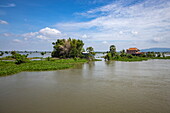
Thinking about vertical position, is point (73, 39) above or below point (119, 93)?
above

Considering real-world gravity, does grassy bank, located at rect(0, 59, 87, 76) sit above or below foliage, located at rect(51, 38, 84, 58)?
below

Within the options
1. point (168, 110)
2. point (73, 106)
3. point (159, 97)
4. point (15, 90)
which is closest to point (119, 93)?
point (159, 97)

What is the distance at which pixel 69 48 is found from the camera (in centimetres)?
4381

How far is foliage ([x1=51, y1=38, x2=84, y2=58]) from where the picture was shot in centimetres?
4294

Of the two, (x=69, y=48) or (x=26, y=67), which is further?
(x=69, y=48)

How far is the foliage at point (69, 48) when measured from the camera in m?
42.9

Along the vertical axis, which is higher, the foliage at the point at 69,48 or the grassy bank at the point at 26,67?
the foliage at the point at 69,48

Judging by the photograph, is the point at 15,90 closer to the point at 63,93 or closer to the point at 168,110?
the point at 63,93

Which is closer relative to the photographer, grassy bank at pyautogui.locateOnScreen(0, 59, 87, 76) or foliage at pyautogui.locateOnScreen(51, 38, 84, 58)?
grassy bank at pyautogui.locateOnScreen(0, 59, 87, 76)

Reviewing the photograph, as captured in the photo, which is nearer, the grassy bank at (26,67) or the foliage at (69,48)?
the grassy bank at (26,67)

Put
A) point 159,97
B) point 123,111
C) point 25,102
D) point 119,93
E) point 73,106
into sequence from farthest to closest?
point 119,93 → point 159,97 → point 25,102 → point 73,106 → point 123,111

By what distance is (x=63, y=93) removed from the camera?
949 cm

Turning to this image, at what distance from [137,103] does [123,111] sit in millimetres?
1514

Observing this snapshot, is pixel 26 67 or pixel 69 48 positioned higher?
pixel 69 48
